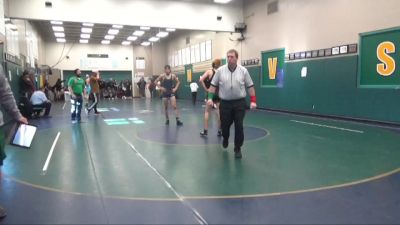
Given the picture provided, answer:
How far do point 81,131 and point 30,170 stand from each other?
3848 millimetres

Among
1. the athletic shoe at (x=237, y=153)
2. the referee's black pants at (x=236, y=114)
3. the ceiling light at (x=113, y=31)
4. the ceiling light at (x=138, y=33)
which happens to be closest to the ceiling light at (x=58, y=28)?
the ceiling light at (x=113, y=31)

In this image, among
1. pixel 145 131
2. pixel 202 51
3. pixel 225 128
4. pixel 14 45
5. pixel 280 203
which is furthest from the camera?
pixel 202 51

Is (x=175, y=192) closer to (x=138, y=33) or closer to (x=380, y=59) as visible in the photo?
(x=380, y=59)

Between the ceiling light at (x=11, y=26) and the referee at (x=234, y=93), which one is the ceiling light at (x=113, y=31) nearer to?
the ceiling light at (x=11, y=26)

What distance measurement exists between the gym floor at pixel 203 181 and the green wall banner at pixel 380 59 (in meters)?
2.35

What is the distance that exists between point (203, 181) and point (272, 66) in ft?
35.3

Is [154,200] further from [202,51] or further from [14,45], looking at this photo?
[202,51]

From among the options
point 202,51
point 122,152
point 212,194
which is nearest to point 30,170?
point 122,152

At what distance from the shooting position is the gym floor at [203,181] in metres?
3.13

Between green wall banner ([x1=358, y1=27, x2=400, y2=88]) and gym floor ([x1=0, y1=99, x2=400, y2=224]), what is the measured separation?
7.71 feet

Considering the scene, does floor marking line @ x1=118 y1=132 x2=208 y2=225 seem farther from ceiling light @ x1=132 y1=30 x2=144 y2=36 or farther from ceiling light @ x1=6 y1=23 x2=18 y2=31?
ceiling light @ x1=132 y1=30 x2=144 y2=36

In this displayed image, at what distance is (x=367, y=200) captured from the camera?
3455mm

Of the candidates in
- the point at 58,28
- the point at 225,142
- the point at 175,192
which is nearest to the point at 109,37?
the point at 58,28

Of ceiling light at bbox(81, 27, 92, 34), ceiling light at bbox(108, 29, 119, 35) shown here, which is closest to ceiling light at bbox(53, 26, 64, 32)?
ceiling light at bbox(81, 27, 92, 34)
